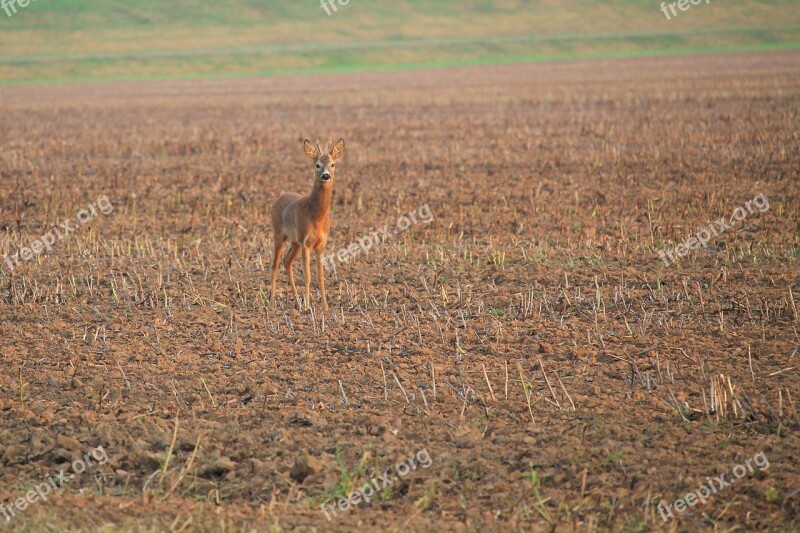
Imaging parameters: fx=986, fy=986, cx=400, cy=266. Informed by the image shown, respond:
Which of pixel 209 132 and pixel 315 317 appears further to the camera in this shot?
pixel 209 132

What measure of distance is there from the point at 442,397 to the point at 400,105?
1427 inches

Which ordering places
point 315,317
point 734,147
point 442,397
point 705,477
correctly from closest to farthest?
point 705,477 → point 442,397 → point 315,317 → point 734,147

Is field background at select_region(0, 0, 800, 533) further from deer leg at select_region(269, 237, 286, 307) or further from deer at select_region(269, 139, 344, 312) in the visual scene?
deer at select_region(269, 139, 344, 312)

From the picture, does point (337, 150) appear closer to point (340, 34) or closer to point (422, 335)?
point (422, 335)

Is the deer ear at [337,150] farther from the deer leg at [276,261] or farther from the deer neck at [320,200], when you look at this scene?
the deer leg at [276,261]

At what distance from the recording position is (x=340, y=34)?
11344cm

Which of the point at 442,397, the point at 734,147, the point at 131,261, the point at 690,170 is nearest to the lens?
the point at 442,397

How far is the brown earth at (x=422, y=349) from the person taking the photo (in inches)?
263

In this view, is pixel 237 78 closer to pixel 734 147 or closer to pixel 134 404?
pixel 734 147

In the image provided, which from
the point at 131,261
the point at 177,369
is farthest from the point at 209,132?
the point at 177,369

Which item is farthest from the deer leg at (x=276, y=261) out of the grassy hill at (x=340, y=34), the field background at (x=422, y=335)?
the grassy hill at (x=340, y=34)

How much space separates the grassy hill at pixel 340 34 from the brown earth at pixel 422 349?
2800 inches

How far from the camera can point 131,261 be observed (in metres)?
14.1

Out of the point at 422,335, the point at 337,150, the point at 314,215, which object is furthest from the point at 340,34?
the point at 422,335
